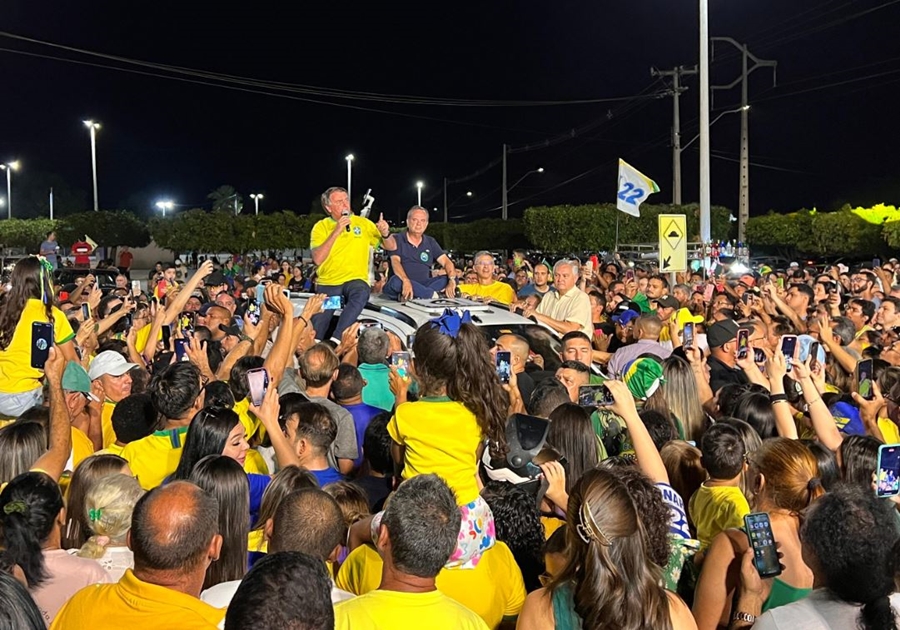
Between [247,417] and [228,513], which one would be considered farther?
[247,417]

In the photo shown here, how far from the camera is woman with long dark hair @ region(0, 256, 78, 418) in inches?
238

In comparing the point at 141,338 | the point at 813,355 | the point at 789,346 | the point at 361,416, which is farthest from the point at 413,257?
the point at 789,346

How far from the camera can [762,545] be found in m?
3.15

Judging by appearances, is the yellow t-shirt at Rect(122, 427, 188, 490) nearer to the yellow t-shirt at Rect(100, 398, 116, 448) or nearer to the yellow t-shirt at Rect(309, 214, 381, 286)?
the yellow t-shirt at Rect(100, 398, 116, 448)

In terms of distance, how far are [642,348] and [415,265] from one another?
339 cm

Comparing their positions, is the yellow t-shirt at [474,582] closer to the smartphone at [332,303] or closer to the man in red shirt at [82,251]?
the smartphone at [332,303]

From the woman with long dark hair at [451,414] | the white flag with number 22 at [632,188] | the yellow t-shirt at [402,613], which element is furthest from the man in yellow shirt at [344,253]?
the white flag with number 22 at [632,188]

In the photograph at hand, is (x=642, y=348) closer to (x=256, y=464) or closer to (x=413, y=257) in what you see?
(x=413, y=257)

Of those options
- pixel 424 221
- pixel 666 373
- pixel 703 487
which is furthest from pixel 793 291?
pixel 703 487

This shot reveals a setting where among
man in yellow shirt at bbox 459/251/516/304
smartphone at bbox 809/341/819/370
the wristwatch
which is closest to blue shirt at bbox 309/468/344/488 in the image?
the wristwatch

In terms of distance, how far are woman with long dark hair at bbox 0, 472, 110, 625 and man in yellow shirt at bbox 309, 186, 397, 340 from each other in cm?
616

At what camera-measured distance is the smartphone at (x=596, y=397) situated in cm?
469

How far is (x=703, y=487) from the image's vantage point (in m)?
4.50

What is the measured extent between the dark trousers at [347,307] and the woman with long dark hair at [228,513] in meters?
5.91
